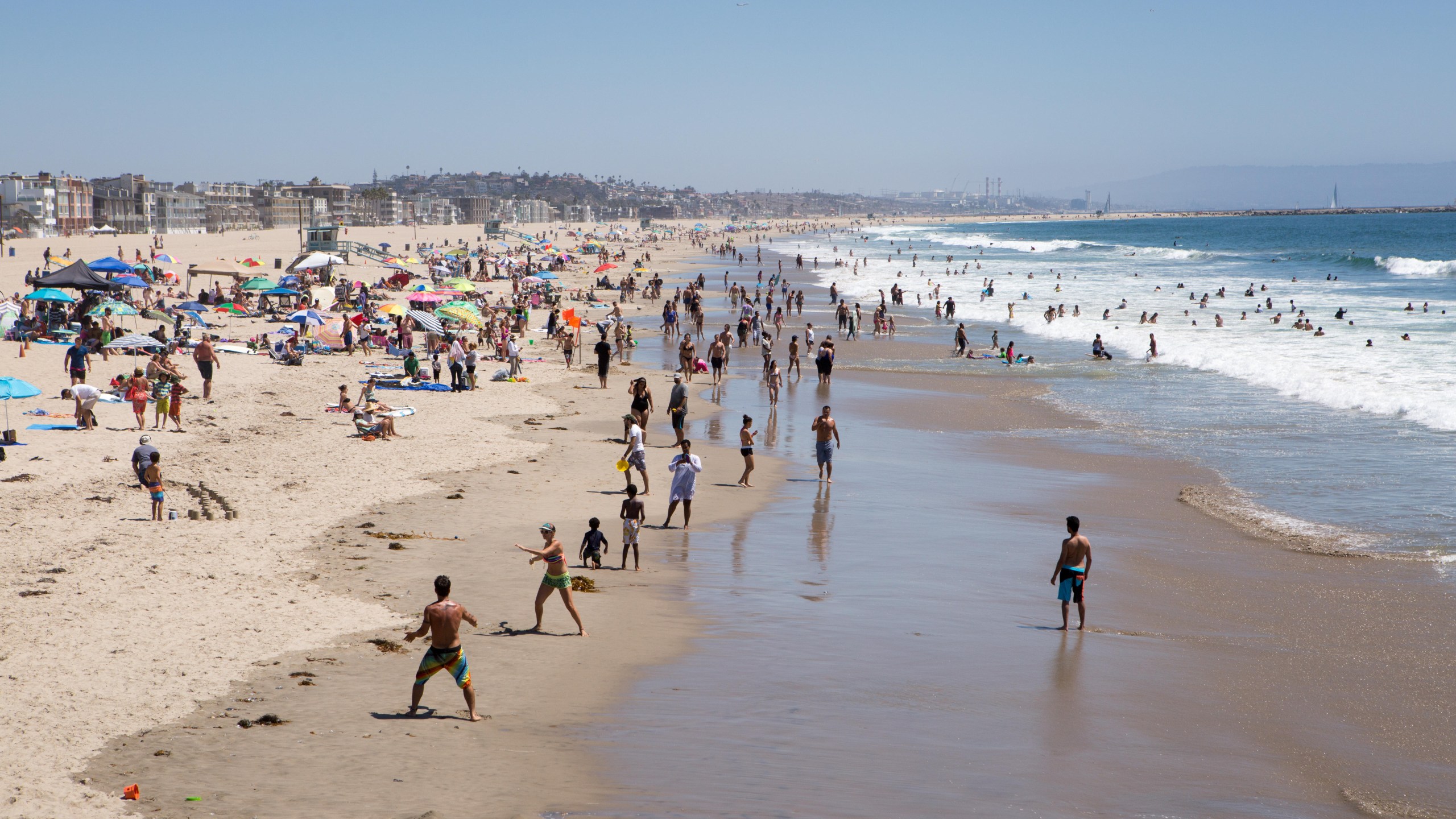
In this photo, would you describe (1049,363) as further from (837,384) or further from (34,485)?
(34,485)

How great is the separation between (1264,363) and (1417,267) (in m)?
58.9

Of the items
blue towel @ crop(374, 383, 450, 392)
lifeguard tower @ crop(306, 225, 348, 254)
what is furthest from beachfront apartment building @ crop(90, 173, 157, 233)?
blue towel @ crop(374, 383, 450, 392)

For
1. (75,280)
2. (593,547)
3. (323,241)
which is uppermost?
(323,241)

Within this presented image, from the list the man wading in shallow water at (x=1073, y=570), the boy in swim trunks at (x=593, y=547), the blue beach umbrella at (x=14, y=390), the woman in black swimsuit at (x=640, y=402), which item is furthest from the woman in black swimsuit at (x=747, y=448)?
the blue beach umbrella at (x=14, y=390)

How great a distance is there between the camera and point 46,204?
380ft

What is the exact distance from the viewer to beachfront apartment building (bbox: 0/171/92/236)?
109812mm

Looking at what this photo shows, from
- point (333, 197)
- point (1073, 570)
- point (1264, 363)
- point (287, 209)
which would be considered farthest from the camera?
point (333, 197)

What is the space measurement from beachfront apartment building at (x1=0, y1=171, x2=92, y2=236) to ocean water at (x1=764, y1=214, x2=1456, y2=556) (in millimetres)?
81536

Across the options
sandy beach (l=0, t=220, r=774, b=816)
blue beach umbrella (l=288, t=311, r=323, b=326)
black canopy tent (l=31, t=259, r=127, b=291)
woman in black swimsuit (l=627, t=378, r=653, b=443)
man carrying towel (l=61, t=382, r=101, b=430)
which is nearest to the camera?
sandy beach (l=0, t=220, r=774, b=816)

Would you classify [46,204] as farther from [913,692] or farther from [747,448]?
[913,692]

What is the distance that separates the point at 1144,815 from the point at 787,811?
7.57 ft

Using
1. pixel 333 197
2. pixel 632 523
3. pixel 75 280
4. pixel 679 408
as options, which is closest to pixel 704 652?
pixel 632 523

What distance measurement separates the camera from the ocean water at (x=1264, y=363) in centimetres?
1698

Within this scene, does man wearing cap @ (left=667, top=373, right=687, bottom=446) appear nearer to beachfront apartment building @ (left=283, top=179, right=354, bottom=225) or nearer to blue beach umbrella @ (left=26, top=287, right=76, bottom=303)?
blue beach umbrella @ (left=26, top=287, right=76, bottom=303)
